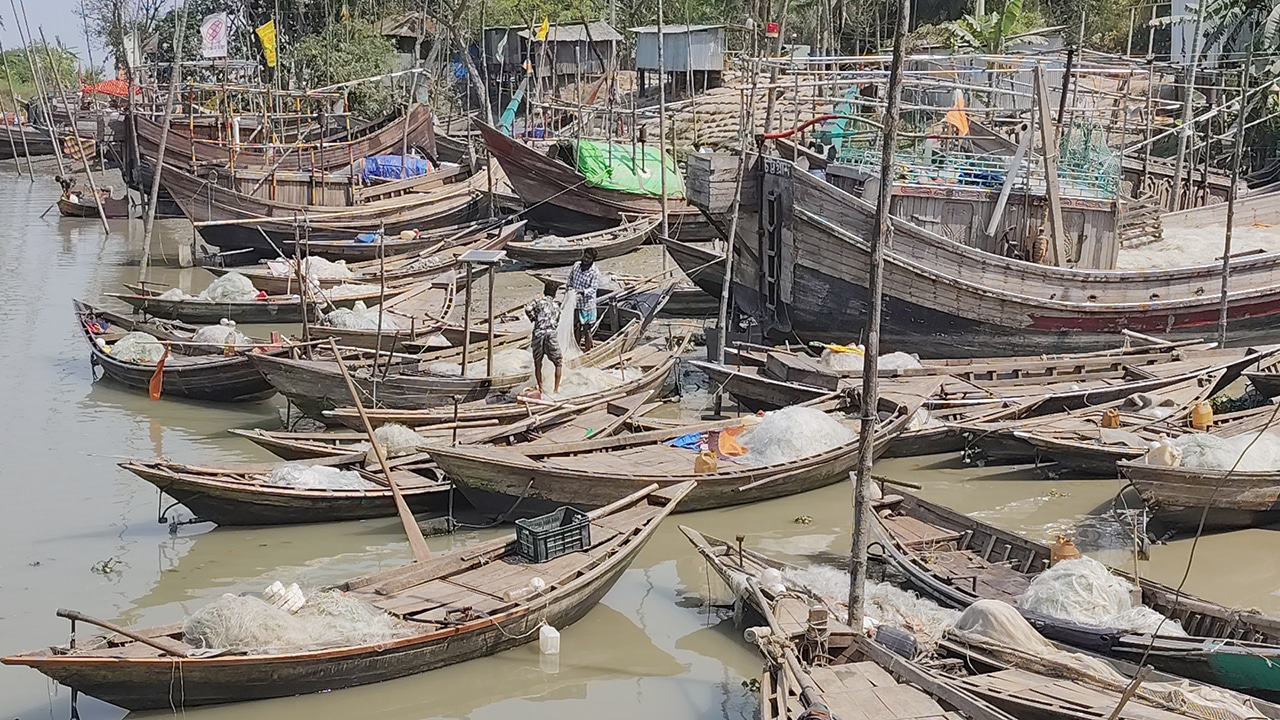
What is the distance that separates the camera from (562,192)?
26.5 metres

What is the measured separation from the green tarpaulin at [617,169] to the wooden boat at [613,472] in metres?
14.0

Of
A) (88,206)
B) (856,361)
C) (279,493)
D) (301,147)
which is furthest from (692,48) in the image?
(279,493)

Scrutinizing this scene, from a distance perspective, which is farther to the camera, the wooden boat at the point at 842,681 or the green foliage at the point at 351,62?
the green foliage at the point at 351,62

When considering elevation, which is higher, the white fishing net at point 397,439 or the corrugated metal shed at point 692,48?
the corrugated metal shed at point 692,48

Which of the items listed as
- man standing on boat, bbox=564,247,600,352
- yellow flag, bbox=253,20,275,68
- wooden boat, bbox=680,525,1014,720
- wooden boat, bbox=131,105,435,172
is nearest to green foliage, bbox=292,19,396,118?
wooden boat, bbox=131,105,435,172

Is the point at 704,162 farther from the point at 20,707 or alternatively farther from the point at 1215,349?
the point at 20,707

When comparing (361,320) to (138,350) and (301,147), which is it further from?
(301,147)

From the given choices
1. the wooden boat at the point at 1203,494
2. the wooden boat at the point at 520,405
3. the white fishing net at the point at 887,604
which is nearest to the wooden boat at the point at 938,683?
the white fishing net at the point at 887,604

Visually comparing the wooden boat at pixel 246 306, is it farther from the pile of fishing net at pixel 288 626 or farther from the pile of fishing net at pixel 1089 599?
the pile of fishing net at pixel 1089 599

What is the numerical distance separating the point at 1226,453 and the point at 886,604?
401cm

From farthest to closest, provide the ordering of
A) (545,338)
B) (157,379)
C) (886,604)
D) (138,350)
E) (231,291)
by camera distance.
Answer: (231,291) < (138,350) < (157,379) < (545,338) < (886,604)

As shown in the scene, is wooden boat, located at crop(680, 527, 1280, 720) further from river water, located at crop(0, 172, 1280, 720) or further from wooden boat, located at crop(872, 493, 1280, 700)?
river water, located at crop(0, 172, 1280, 720)

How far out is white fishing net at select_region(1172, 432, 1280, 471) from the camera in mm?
11039

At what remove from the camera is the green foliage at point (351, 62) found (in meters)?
36.9
